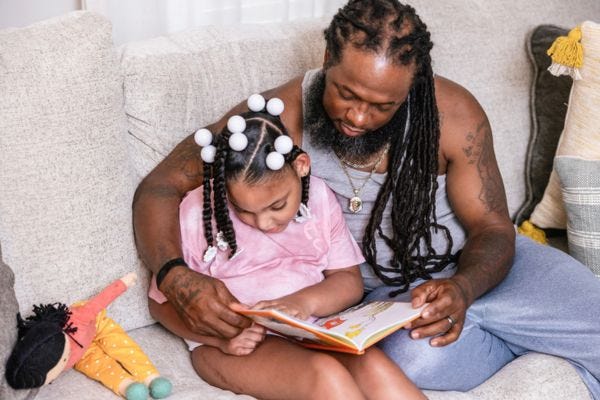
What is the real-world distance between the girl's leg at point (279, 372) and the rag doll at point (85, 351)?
0.38ft

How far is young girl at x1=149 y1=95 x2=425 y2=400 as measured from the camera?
1.66 m

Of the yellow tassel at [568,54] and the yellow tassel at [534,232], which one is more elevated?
the yellow tassel at [568,54]

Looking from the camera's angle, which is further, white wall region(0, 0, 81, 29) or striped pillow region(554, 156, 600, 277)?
white wall region(0, 0, 81, 29)

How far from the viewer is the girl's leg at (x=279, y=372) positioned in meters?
1.60

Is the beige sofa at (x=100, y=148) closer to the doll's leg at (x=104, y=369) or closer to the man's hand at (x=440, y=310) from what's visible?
the doll's leg at (x=104, y=369)

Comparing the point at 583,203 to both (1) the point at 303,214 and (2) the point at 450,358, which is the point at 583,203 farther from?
(1) the point at 303,214

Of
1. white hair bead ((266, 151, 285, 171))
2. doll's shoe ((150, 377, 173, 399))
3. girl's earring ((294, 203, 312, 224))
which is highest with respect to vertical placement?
white hair bead ((266, 151, 285, 171))

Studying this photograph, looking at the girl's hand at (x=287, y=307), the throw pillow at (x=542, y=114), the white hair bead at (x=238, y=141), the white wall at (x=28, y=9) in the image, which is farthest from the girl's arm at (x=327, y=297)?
the white wall at (x=28, y=9)

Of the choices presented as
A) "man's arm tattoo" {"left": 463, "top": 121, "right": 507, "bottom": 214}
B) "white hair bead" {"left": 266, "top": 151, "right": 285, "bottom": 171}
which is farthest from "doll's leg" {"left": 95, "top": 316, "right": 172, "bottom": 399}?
"man's arm tattoo" {"left": 463, "top": 121, "right": 507, "bottom": 214}

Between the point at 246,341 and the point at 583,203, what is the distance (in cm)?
101

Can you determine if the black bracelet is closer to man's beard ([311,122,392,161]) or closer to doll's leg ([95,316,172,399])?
doll's leg ([95,316,172,399])

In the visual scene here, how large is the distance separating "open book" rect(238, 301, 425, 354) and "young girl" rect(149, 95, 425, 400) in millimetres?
50

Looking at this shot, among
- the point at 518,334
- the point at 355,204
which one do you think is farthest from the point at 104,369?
the point at 518,334

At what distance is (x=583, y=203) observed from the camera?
7.12 feet
